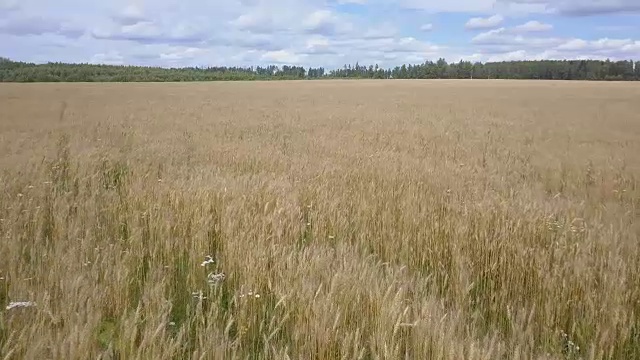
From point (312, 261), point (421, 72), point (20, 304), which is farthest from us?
point (421, 72)

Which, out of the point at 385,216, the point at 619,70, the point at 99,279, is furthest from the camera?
the point at 619,70

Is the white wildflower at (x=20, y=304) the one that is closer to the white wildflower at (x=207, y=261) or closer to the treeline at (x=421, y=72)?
the white wildflower at (x=207, y=261)

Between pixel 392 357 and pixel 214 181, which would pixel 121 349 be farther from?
pixel 214 181

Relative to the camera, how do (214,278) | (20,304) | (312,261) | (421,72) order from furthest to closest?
1. (421,72)
2. (312,261)
3. (214,278)
4. (20,304)

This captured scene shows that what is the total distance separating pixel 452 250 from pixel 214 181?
3377 mm

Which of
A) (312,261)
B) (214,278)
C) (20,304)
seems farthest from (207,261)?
(20,304)

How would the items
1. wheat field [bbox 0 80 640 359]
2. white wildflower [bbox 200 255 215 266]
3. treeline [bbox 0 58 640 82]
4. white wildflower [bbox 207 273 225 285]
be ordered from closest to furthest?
wheat field [bbox 0 80 640 359], white wildflower [bbox 207 273 225 285], white wildflower [bbox 200 255 215 266], treeline [bbox 0 58 640 82]

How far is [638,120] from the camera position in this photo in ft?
64.1

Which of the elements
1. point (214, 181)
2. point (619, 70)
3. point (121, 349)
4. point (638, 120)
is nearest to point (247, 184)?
point (214, 181)

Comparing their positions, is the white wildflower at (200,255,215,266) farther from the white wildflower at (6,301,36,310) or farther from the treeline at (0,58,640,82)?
the treeline at (0,58,640,82)

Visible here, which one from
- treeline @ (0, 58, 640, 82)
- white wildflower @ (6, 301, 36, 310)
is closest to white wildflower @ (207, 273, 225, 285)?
white wildflower @ (6, 301, 36, 310)

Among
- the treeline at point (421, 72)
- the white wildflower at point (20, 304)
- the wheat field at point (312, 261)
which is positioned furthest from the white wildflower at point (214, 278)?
the treeline at point (421, 72)

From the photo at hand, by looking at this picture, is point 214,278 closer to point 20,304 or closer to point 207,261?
point 207,261

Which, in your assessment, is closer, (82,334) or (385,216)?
(82,334)
